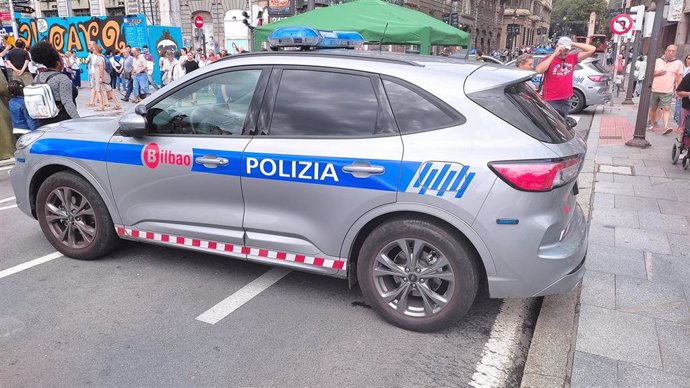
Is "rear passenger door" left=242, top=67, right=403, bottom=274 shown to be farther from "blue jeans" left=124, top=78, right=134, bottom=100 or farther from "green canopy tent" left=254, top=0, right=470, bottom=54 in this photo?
"blue jeans" left=124, top=78, right=134, bottom=100

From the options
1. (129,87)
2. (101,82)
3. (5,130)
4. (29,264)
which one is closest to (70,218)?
(29,264)

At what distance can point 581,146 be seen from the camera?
11.7 ft

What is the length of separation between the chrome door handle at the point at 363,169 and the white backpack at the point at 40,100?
4514 mm

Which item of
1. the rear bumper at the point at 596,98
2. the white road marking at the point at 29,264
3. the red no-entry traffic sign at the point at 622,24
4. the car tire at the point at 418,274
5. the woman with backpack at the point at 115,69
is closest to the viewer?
the car tire at the point at 418,274

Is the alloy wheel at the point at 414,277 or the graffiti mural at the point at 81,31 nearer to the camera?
the alloy wheel at the point at 414,277

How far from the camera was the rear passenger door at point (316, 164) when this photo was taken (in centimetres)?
332

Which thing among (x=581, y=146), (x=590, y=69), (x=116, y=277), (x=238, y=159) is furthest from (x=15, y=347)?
(x=590, y=69)

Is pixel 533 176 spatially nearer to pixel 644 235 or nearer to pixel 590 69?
pixel 644 235

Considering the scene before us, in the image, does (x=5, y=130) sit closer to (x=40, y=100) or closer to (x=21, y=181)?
(x=40, y=100)

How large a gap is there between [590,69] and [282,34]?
1265 cm

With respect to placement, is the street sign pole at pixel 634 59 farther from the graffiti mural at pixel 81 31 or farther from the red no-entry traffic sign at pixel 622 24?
the graffiti mural at pixel 81 31

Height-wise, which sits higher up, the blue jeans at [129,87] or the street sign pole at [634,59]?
the street sign pole at [634,59]

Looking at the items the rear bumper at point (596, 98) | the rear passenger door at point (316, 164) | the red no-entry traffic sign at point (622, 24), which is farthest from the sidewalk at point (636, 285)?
the red no-entry traffic sign at point (622, 24)

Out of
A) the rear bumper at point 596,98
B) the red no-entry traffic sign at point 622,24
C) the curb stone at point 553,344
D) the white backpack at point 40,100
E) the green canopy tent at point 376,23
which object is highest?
the red no-entry traffic sign at point 622,24
